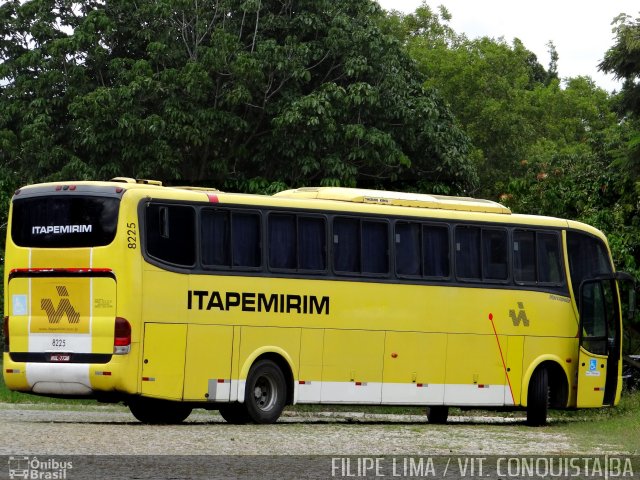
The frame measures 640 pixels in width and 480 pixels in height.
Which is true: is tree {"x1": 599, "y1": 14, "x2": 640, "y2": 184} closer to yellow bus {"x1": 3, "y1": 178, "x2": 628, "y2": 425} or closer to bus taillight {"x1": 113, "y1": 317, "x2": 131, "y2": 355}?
yellow bus {"x1": 3, "y1": 178, "x2": 628, "y2": 425}

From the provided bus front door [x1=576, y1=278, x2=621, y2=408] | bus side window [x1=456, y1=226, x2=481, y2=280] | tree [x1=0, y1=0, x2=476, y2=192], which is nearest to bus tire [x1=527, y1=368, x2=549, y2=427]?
bus front door [x1=576, y1=278, x2=621, y2=408]

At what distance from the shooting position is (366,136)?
3969cm

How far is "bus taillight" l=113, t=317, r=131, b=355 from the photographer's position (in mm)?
20328

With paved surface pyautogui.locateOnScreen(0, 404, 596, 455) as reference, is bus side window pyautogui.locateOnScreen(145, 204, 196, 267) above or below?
above

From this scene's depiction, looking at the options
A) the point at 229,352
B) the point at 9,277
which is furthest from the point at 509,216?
the point at 9,277

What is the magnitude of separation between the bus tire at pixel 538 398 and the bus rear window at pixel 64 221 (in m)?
8.37

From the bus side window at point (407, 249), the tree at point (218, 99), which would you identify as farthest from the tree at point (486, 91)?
the bus side window at point (407, 249)

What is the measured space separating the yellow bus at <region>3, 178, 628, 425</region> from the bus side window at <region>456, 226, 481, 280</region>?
28mm

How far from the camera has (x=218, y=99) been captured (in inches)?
1594

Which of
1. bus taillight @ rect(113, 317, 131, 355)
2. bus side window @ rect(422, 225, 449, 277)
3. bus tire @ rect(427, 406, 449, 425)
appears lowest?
bus tire @ rect(427, 406, 449, 425)

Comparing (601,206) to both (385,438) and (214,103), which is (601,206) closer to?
(214,103)

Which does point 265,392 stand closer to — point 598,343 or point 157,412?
point 157,412

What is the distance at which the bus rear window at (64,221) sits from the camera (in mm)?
20625

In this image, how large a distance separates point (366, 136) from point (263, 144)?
2.75 metres
